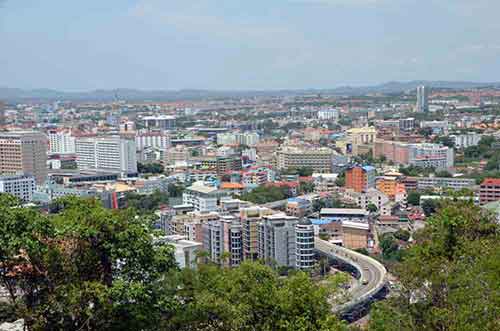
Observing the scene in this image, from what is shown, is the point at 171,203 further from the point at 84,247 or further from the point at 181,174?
the point at 84,247

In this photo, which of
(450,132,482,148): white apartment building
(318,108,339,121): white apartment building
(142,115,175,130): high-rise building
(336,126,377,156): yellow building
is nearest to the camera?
(336,126,377,156): yellow building

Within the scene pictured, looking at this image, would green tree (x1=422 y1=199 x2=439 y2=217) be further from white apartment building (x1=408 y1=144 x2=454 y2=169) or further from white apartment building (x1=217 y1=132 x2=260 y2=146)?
white apartment building (x1=217 y1=132 x2=260 y2=146)

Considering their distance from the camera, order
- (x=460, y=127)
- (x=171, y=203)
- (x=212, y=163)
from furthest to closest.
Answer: (x=460, y=127)
(x=212, y=163)
(x=171, y=203)

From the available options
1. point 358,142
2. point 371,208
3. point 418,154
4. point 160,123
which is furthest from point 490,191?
point 160,123

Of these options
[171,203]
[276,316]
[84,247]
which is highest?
[84,247]

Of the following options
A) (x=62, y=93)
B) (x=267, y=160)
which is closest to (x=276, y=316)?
(x=267, y=160)

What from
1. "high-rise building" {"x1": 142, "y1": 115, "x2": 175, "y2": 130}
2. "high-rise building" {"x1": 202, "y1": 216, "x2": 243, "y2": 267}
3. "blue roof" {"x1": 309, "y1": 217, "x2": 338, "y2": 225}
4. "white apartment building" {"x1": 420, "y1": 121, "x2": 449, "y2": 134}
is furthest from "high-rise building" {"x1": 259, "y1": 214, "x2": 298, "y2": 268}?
"high-rise building" {"x1": 142, "y1": 115, "x2": 175, "y2": 130}

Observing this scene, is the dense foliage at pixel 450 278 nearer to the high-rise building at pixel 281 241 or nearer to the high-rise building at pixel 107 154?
the high-rise building at pixel 281 241
